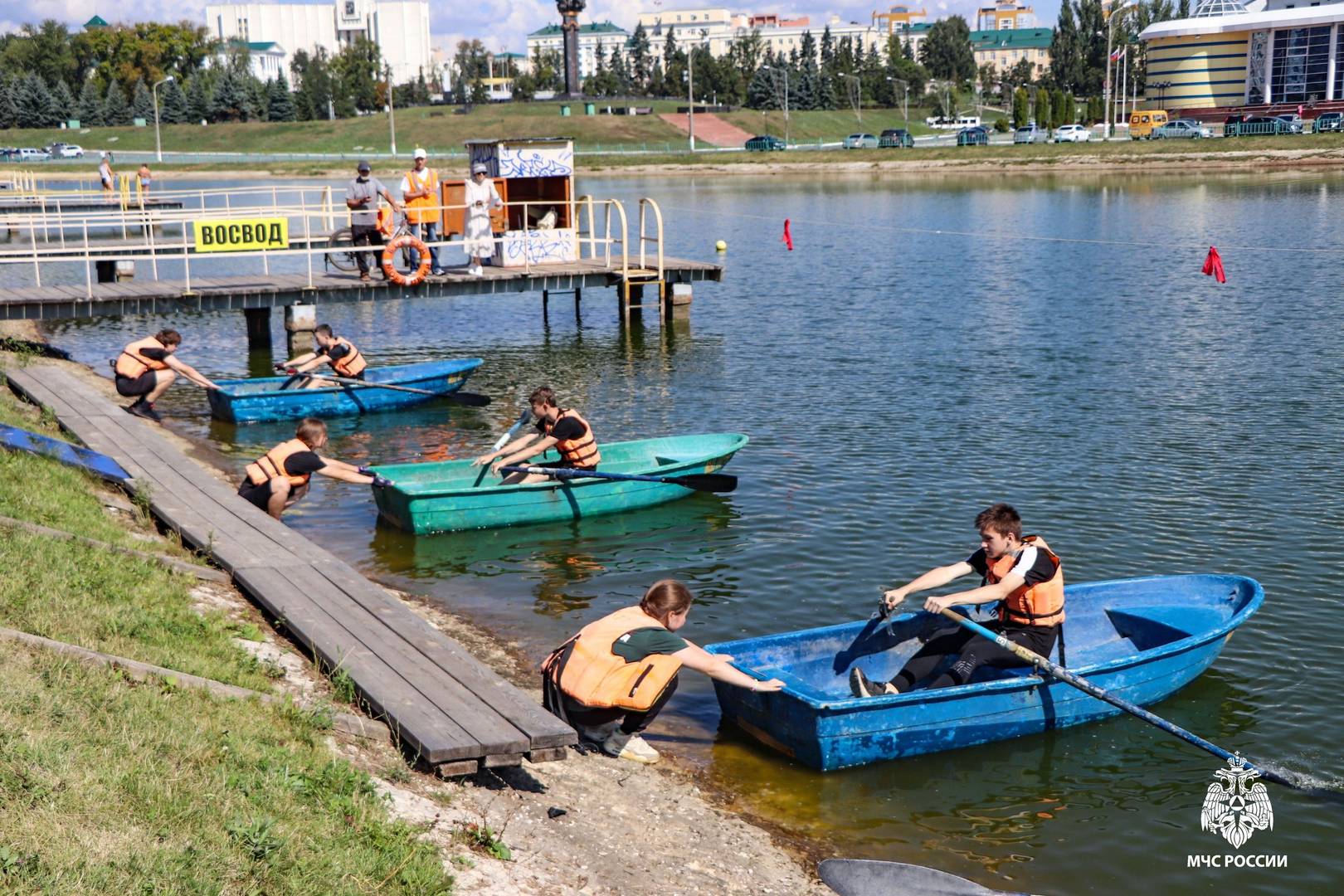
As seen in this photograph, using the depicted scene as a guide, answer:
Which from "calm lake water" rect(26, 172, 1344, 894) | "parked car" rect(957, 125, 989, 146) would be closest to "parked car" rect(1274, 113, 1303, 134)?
"parked car" rect(957, 125, 989, 146)

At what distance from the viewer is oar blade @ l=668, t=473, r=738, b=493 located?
1642 cm

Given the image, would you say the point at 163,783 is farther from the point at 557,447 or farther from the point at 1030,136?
the point at 1030,136

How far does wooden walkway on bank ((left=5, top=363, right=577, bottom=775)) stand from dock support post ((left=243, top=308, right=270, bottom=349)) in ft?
43.2

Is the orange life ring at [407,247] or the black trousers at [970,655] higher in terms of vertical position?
the orange life ring at [407,247]

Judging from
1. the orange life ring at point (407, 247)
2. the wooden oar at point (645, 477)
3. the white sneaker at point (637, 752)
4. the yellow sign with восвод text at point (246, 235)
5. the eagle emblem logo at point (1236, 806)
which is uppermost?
the yellow sign with восвод text at point (246, 235)

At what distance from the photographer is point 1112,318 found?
31.2m

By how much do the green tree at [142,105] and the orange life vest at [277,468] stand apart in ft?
471

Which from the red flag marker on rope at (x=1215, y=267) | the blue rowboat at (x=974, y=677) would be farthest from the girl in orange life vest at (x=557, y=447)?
the red flag marker on rope at (x=1215, y=267)

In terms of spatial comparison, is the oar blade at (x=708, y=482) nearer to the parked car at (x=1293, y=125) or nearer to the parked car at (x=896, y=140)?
the parked car at (x=1293, y=125)

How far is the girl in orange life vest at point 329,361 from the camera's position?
2250cm

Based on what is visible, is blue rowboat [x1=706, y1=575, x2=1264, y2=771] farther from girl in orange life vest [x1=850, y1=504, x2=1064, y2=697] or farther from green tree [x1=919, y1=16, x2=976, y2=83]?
green tree [x1=919, y1=16, x2=976, y2=83]

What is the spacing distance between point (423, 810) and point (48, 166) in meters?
110

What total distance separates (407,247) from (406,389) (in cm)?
690

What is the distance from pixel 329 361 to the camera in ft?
74.6
